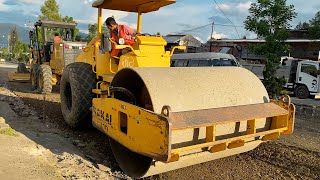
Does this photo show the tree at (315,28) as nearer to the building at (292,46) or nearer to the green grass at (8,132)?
the building at (292,46)

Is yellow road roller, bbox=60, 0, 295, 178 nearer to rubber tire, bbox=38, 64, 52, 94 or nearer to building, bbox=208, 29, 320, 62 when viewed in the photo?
rubber tire, bbox=38, 64, 52, 94

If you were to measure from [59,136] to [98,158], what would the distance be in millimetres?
1106

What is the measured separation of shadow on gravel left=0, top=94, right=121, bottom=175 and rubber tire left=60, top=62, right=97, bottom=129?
0.81ft

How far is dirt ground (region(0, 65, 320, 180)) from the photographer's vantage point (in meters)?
4.01

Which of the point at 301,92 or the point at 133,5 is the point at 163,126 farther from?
the point at 301,92

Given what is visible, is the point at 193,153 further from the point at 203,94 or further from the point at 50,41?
the point at 50,41

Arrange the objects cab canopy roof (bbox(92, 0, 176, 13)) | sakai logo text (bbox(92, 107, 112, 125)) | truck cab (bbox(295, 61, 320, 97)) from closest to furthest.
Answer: sakai logo text (bbox(92, 107, 112, 125))
cab canopy roof (bbox(92, 0, 176, 13))
truck cab (bbox(295, 61, 320, 97))

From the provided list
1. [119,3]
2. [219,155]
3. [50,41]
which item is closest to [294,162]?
[219,155]

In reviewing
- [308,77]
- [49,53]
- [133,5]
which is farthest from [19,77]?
[308,77]

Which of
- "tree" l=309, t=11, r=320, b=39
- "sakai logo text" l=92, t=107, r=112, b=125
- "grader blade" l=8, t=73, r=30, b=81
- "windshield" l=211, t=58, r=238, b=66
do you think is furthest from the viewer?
"tree" l=309, t=11, r=320, b=39

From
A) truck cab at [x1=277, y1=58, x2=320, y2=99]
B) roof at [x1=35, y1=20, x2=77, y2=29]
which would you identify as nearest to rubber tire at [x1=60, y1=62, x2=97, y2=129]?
roof at [x1=35, y1=20, x2=77, y2=29]

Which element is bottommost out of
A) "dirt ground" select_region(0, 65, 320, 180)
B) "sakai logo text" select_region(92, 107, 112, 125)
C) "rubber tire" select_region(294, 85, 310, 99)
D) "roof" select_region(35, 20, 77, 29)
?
"rubber tire" select_region(294, 85, 310, 99)

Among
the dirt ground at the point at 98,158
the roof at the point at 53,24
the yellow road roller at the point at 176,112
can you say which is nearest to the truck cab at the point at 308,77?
the dirt ground at the point at 98,158

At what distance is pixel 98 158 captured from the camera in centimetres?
487
